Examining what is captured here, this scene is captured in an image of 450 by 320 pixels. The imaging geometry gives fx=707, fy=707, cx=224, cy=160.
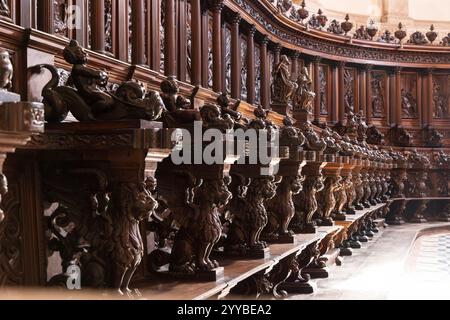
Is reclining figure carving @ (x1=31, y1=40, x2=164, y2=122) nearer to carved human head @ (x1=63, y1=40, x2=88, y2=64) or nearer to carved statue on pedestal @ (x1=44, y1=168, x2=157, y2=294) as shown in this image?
carved human head @ (x1=63, y1=40, x2=88, y2=64)

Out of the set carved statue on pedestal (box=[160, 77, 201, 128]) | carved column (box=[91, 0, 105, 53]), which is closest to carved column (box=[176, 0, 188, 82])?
carved column (box=[91, 0, 105, 53])

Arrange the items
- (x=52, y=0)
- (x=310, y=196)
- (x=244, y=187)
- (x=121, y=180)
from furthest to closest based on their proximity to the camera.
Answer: (x=310, y=196) < (x=244, y=187) < (x=52, y=0) < (x=121, y=180)

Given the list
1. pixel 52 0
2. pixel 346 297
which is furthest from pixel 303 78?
pixel 52 0

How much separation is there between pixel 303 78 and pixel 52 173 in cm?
628

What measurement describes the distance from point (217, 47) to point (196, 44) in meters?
1.19

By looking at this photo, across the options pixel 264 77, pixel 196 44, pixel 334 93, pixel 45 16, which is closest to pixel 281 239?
pixel 45 16

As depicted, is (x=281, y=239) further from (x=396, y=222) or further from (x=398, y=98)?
(x=398, y=98)

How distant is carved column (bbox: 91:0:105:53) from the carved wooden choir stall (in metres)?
0.01

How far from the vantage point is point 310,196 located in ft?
20.5

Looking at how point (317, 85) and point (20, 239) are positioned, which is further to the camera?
point (317, 85)

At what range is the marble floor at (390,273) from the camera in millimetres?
5767

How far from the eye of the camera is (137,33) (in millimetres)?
5848

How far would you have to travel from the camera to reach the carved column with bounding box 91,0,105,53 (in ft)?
16.1
